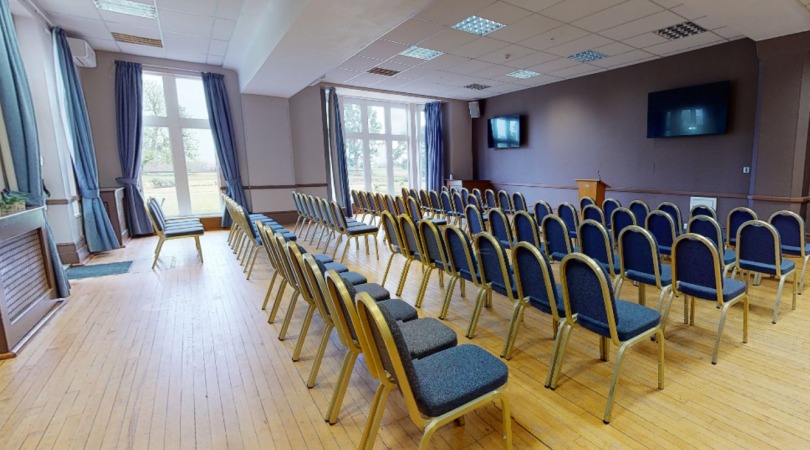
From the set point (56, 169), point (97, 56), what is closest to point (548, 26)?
point (56, 169)

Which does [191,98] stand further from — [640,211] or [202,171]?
[640,211]

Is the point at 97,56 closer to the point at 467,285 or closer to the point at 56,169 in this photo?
the point at 56,169

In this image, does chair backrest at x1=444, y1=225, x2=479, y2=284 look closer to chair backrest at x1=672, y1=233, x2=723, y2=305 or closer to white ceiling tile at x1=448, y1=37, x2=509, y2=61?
chair backrest at x1=672, y1=233, x2=723, y2=305

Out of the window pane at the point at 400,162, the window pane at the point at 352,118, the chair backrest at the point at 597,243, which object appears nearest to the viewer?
the chair backrest at the point at 597,243

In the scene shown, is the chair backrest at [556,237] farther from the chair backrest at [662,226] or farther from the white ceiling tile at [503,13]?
the white ceiling tile at [503,13]

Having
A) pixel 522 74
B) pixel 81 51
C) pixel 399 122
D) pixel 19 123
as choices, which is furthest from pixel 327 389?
pixel 399 122

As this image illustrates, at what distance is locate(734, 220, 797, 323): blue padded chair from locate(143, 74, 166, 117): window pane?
9.61 metres

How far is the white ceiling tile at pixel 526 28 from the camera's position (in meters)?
5.08

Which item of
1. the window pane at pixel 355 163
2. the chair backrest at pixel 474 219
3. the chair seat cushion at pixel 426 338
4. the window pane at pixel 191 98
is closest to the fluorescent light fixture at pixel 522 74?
the window pane at pixel 355 163

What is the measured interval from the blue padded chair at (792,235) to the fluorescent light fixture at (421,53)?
17.1 ft

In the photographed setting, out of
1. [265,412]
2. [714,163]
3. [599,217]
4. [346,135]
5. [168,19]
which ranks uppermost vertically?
[168,19]

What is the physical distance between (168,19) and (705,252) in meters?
7.09

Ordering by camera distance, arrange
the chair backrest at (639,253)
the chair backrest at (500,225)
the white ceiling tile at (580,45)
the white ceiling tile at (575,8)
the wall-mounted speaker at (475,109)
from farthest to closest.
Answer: the wall-mounted speaker at (475,109), the white ceiling tile at (580,45), the white ceiling tile at (575,8), the chair backrest at (500,225), the chair backrest at (639,253)

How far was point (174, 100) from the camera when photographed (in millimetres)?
7809
